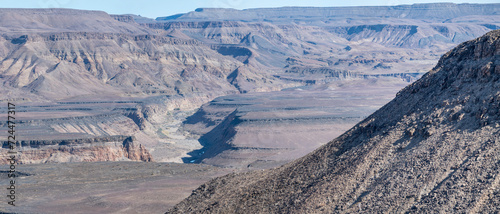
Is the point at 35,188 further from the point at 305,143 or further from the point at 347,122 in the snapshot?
the point at 347,122

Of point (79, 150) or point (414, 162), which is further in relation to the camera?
point (79, 150)

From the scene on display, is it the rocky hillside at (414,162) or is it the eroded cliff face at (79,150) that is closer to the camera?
the rocky hillside at (414,162)

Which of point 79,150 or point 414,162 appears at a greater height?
point 414,162

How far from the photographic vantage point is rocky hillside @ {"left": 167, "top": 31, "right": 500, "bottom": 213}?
801 inches

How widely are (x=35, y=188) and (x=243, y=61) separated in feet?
506

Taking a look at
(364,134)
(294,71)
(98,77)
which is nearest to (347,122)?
(364,134)

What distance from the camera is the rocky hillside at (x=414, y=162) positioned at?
20.3 metres

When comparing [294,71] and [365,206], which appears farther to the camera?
[294,71]

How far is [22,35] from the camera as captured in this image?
155 metres

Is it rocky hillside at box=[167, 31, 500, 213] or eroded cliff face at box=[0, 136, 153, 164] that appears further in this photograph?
eroded cliff face at box=[0, 136, 153, 164]

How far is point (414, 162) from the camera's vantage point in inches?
882

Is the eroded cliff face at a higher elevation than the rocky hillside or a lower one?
lower

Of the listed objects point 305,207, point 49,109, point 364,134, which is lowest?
point 49,109

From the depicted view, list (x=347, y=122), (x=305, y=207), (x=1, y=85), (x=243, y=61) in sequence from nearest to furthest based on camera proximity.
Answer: (x=305, y=207), (x=347, y=122), (x=1, y=85), (x=243, y=61)
